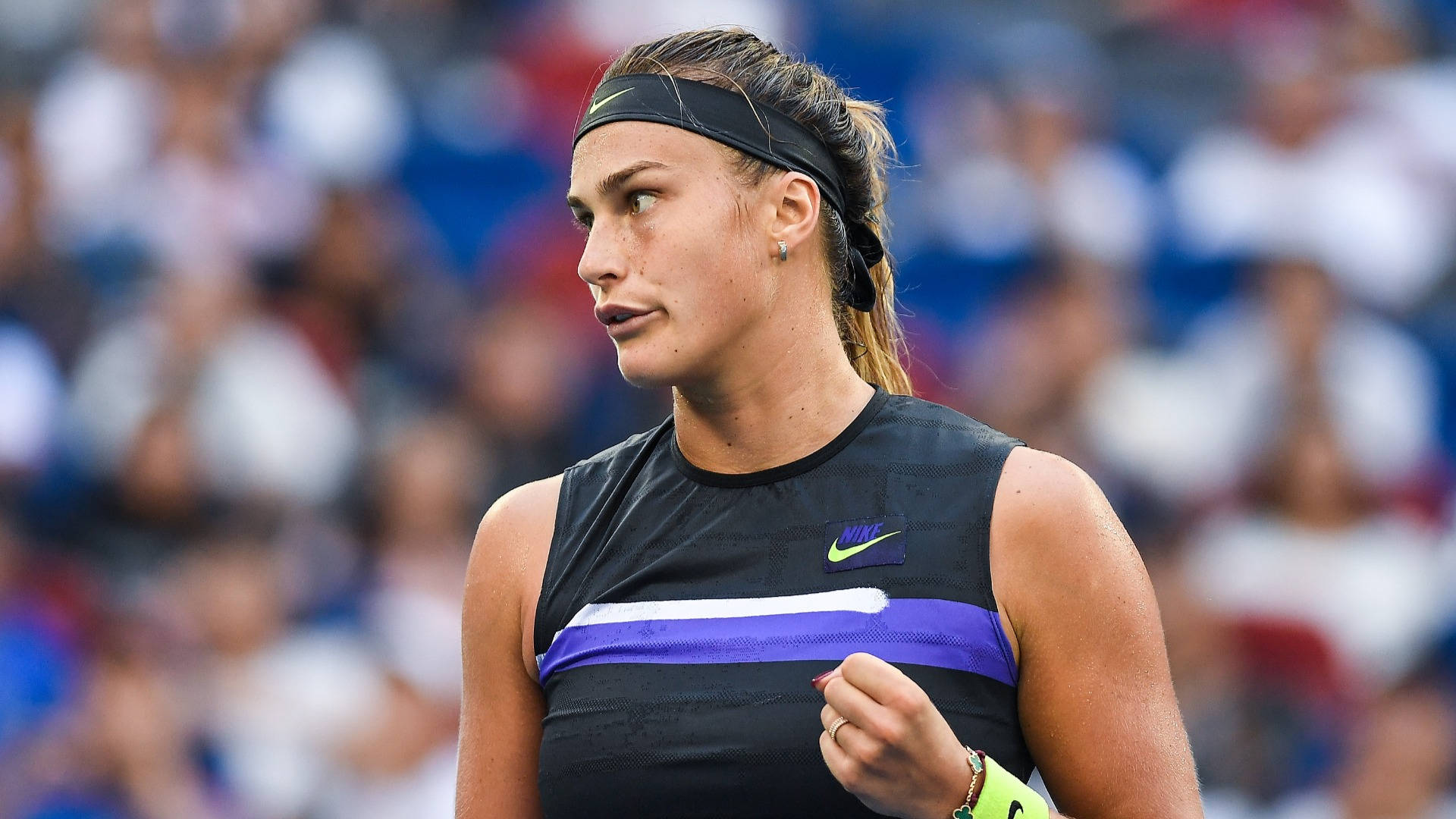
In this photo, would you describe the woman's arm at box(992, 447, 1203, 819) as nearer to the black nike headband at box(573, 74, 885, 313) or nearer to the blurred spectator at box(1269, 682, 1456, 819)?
the black nike headband at box(573, 74, 885, 313)

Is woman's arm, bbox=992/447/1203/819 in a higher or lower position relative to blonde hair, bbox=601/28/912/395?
lower

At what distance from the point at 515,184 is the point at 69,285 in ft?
6.62

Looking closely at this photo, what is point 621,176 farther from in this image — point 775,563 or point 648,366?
point 775,563

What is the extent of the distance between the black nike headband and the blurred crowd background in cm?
292

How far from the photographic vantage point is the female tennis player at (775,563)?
224 centimetres

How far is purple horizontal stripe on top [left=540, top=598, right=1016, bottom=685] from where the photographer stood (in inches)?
88.5

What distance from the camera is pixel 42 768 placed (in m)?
5.33

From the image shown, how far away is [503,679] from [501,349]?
3922mm

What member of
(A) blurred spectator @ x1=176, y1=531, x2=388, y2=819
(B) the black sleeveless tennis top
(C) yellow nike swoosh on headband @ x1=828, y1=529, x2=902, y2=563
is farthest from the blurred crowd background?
(C) yellow nike swoosh on headband @ x1=828, y1=529, x2=902, y2=563

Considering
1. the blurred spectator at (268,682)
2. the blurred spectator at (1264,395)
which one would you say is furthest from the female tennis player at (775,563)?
the blurred spectator at (1264,395)

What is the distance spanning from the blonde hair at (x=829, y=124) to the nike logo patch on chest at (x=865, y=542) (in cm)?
43

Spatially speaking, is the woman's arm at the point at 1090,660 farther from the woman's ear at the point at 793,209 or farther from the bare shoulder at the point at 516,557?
the bare shoulder at the point at 516,557

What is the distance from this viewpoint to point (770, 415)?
2.51 meters

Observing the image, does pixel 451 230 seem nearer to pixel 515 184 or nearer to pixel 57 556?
pixel 515 184
